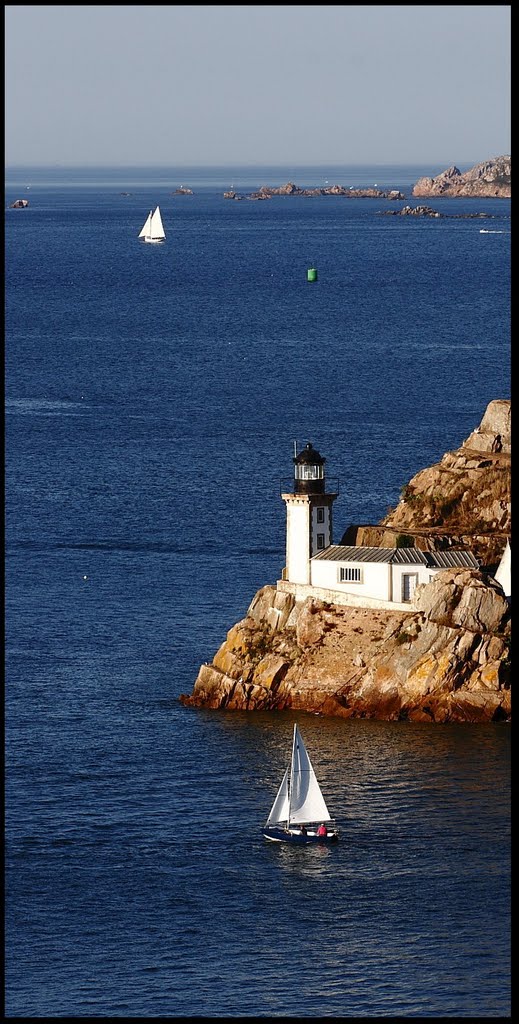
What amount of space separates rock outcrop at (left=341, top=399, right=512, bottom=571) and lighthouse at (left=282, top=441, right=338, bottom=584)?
105 inches

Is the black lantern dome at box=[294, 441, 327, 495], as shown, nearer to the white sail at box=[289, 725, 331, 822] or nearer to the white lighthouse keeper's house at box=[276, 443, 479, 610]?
the white lighthouse keeper's house at box=[276, 443, 479, 610]

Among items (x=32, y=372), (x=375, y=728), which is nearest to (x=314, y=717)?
(x=375, y=728)

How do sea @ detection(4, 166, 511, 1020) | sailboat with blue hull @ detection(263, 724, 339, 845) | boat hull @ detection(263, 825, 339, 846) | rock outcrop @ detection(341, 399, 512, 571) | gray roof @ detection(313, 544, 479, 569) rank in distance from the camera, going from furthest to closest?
rock outcrop @ detection(341, 399, 512, 571) → gray roof @ detection(313, 544, 479, 569) → sailboat with blue hull @ detection(263, 724, 339, 845) → boat hull @ detection(263, 825, 339, 846) → sea @ detection(4, 166, 511, 1020)

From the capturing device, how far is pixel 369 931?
201ft

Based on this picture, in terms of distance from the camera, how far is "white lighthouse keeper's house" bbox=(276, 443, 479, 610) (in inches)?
3472

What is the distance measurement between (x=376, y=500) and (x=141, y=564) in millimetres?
16234

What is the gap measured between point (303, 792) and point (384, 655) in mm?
14580

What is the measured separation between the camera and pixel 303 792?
7094 cm

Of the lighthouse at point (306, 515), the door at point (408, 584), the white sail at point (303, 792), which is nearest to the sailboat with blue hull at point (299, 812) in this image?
the white sail at point (303, 792)

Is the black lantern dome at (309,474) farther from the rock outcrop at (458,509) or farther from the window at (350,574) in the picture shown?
the window at (350,574)

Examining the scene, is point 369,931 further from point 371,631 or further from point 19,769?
point 371,631

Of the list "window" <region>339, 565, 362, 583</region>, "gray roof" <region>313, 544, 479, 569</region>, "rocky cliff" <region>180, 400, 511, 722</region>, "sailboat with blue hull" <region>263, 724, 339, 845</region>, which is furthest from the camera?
"window" <region>339, 565, 362, 583</region>

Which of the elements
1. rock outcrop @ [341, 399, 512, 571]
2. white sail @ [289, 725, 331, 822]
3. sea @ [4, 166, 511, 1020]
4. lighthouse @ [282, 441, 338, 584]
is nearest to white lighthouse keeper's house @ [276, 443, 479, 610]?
A: lighthouse @ [282, 441, 338, 584]

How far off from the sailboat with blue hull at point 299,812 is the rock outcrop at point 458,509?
73.7ft
